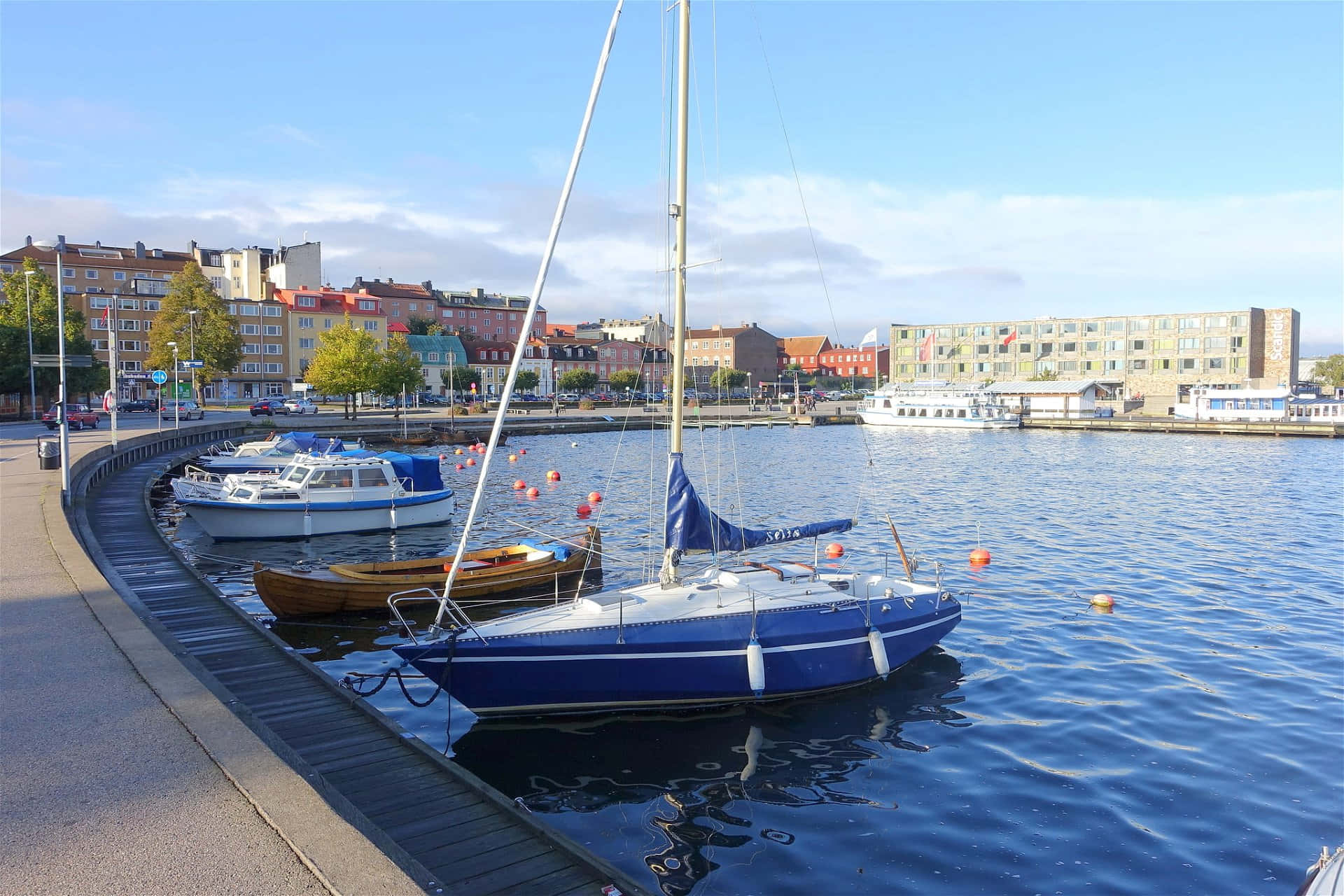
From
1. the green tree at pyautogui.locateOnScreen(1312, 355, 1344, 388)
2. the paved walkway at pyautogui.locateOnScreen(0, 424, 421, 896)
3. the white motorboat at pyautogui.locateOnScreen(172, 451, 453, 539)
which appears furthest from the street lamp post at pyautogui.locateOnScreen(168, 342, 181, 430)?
the green tree at pyautogui.locateOnScreen(1312, 355, 1344, 388)

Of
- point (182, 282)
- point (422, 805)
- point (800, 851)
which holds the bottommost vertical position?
point (800, 851)

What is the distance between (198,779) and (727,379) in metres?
146

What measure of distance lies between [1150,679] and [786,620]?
8.33 meters

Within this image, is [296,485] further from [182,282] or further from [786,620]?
[182,282]

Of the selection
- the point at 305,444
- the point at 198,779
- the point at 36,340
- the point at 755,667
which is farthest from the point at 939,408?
the point at 198,779

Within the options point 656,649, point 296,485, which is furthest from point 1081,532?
point 296,485

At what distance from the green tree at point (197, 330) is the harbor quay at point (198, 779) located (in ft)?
224

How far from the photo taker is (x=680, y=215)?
610 inches

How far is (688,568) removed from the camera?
24562 mm

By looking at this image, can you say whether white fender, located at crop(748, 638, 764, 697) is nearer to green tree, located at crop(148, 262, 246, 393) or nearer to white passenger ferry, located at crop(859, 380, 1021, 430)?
green tree, located at crop(148, 262, 246, 393)

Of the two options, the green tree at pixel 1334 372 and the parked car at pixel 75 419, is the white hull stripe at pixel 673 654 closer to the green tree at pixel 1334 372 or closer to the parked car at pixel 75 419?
the parked car at pixel 75 419

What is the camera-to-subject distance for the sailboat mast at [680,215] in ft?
49.8

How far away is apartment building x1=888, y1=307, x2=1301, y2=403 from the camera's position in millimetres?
123000

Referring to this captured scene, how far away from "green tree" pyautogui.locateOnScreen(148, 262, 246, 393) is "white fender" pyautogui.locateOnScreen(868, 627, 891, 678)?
75.2 metres
